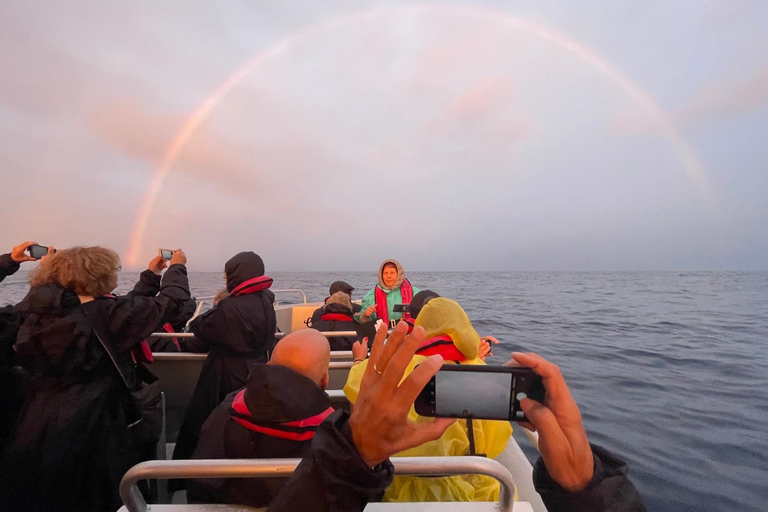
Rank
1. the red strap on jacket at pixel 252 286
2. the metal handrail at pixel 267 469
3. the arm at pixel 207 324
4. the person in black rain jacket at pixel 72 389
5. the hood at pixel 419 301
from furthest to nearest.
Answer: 1. the hood at pixel 419 301
2. the red strap on jacket at pixel 252 286
3. the arm at pixel 207 324
4. the person in black rain jacket at pixel 72 389
5. the metal handrail at pixel 267 469

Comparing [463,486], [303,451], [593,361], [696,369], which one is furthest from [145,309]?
[696,369]

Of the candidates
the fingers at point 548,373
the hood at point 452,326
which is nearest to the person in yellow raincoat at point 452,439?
the hood at point 452,326

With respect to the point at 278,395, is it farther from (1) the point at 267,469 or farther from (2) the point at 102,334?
(2) the point at 102,334

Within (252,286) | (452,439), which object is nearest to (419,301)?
(252,286)

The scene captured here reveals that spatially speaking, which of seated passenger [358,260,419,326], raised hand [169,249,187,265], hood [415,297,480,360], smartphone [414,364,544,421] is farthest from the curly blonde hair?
seated passenger [358,260,419,326]

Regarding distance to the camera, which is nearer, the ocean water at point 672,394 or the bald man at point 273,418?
the bald man at point 273,418

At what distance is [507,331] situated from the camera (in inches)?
444

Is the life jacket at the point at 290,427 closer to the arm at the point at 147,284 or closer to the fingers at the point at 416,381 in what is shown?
the fingers at the point at 416,381

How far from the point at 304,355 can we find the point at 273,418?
0.25 meters

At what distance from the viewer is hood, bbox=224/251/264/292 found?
127 inches

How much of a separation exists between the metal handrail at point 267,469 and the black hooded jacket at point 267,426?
8.6 inches

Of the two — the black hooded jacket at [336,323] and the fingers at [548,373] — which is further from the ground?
the fingers at [548,373]

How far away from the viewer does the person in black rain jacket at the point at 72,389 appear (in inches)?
79.7

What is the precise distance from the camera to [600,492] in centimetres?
98
